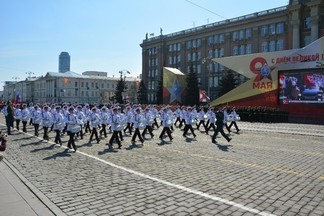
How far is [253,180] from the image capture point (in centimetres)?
823

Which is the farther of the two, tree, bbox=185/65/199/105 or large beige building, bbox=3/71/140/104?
large beige building, bbox=3/71/140/104

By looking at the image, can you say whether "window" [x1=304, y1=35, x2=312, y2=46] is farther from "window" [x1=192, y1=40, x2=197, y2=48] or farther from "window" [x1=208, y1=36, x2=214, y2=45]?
"window" [x1=192, y1=40, x2=197, y2=48]

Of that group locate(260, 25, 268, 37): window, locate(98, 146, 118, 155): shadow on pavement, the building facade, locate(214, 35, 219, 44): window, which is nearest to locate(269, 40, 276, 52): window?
the building facade

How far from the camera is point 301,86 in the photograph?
33969 millimetres

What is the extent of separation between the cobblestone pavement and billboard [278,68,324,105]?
71.5 ft

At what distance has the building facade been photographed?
204 ft

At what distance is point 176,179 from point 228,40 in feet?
236

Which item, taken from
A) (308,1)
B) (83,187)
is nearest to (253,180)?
(83,187)

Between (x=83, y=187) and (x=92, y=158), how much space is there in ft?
12.9

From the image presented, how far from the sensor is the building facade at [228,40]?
62.1 meters

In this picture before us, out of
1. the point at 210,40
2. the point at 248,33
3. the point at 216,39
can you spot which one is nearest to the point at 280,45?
the point at 248,33

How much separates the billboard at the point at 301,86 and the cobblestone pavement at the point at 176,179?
71.5 ft

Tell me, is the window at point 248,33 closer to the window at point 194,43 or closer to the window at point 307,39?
the window at point 307,39

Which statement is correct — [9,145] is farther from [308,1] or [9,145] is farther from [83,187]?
[308,1]
